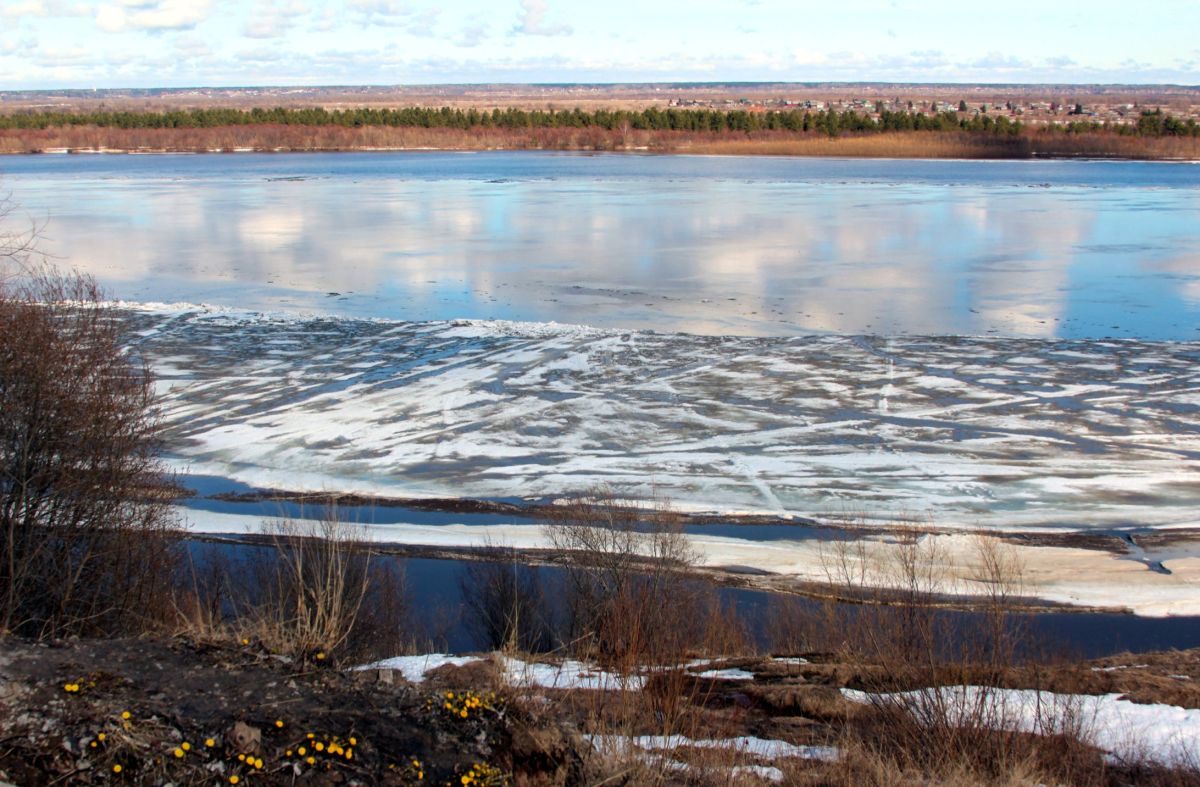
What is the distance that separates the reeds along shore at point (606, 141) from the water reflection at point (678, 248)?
1132 centimetres

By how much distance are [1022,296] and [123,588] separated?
13261mm

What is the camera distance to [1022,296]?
15.9m

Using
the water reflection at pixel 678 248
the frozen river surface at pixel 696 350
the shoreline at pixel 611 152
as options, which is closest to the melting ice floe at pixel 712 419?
the frozen river surface at pixel 696 350

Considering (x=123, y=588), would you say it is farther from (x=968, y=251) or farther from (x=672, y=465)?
(x=968, y=251)

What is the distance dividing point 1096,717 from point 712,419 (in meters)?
5.66

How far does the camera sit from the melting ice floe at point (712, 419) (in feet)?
28.5

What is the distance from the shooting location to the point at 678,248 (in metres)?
21.0

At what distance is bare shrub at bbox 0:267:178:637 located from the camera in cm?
594

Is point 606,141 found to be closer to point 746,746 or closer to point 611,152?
point 611,152

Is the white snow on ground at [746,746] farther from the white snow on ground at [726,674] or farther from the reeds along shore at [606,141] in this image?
the reeds along shore at [606,141]

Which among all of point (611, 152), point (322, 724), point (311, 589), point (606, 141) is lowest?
Answer: point (311, 589)

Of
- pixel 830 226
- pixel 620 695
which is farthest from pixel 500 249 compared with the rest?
pixel 620 695

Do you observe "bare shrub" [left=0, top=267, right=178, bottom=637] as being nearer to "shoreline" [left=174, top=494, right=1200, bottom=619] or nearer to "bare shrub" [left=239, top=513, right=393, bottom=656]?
"bare shrub" [left=239, top=513, right=393, bottom=656]

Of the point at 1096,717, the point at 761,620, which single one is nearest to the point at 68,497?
the point at 761,620
